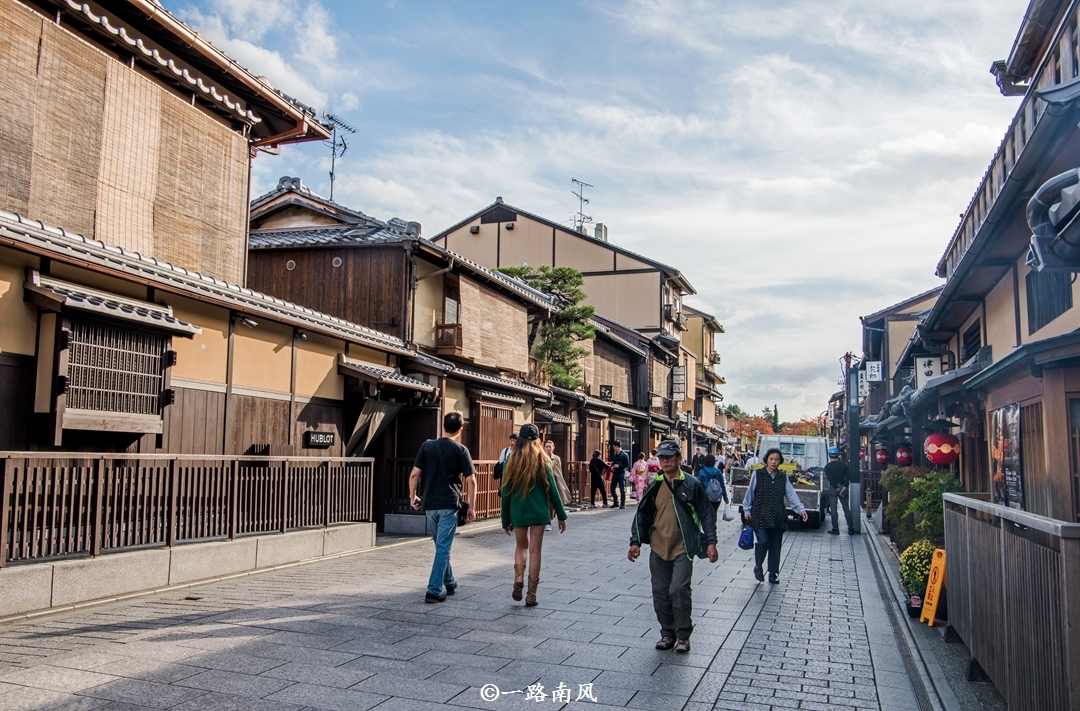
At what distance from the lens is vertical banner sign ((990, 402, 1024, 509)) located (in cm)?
869

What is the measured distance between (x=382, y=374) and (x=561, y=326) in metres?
12.8

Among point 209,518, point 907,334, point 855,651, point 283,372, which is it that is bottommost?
point 855,651

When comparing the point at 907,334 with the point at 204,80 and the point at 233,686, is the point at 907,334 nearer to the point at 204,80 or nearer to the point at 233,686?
the point at 204,80

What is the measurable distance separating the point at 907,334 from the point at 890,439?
743 cm

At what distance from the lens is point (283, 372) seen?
13.1 metres

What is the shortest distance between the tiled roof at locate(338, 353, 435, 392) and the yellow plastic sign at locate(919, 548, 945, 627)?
9437 mm

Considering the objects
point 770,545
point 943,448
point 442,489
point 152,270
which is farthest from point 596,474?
point 152,270

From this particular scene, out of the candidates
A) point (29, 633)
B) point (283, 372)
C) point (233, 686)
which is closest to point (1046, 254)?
point (233, 686)

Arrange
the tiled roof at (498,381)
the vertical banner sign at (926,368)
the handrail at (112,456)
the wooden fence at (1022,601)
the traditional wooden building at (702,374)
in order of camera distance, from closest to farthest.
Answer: the wooden fence at (1022,601), the handrail at (112,456), the vertical banner sign at (926,368), the tiled roof at (498,381), the traditional wooden building at (702,374)

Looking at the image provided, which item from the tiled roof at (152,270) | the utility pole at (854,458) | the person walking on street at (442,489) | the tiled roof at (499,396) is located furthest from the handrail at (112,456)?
the utility pole at (854,458)

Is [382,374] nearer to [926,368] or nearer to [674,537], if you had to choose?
[674,537]

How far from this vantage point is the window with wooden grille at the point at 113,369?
885 centimetres

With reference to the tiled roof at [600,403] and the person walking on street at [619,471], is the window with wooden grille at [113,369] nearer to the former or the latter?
the tiled roof at [600,403]

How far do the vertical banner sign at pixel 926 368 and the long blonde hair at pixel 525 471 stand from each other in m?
9.66
